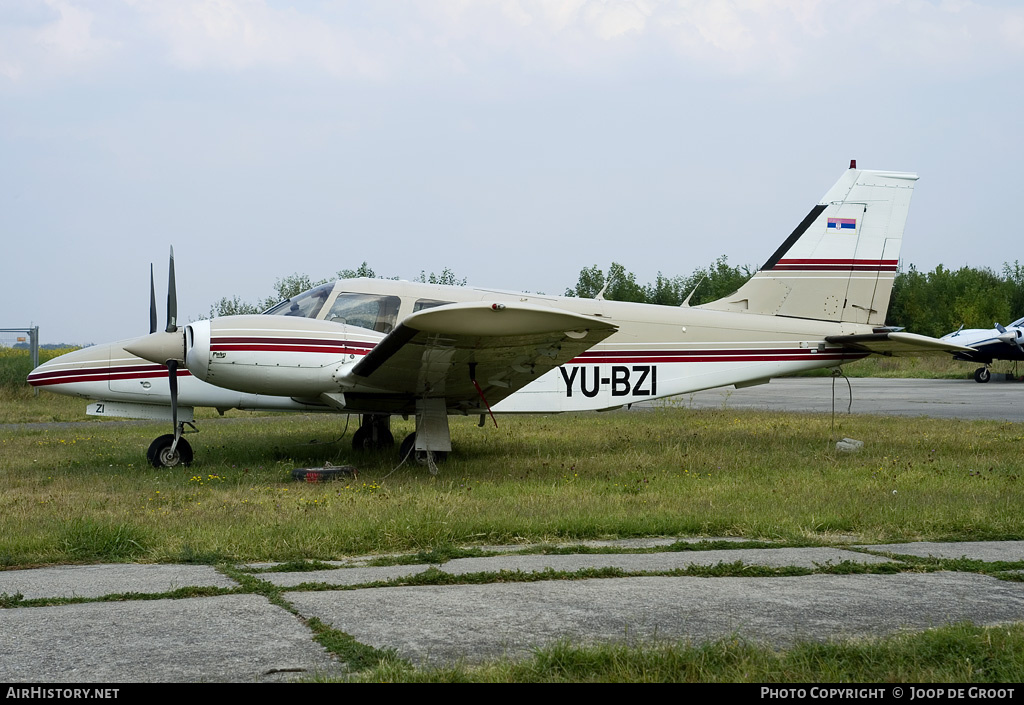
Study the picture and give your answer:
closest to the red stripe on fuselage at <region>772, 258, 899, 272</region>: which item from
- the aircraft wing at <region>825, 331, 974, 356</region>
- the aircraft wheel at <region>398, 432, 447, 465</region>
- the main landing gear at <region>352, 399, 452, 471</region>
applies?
the aircraft wing at <region>825, 331, 974, 356</region>

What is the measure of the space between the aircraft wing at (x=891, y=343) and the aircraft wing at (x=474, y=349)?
4.54 m

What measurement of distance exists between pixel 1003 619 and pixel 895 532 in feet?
7.67

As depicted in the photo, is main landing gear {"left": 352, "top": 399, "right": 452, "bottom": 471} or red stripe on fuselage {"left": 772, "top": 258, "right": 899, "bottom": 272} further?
red stripe on fuselage {"left": 772, "top": 258, "right": 899, "bottom": 272}

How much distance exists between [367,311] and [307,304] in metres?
0.73

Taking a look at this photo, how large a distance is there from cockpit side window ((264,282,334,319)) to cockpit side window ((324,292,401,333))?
0.17 metres

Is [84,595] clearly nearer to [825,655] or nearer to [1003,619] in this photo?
[825,655]

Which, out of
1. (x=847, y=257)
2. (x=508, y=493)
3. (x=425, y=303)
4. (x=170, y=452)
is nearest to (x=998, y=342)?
(x=847, y=257)

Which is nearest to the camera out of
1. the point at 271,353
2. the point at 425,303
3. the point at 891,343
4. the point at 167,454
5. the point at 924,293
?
the point at 271,353

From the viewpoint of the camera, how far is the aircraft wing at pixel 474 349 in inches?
316

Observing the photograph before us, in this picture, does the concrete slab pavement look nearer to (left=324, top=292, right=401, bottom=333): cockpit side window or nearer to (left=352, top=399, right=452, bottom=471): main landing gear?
(left=352, top=399, right=452, bottom=471): main landing gear

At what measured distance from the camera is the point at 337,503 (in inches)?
290

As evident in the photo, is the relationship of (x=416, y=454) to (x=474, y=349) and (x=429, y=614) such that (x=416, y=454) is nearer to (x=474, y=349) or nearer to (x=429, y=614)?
(x=474, y=349)

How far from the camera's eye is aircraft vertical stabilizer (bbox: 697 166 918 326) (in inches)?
494

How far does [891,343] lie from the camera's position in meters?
11.6
